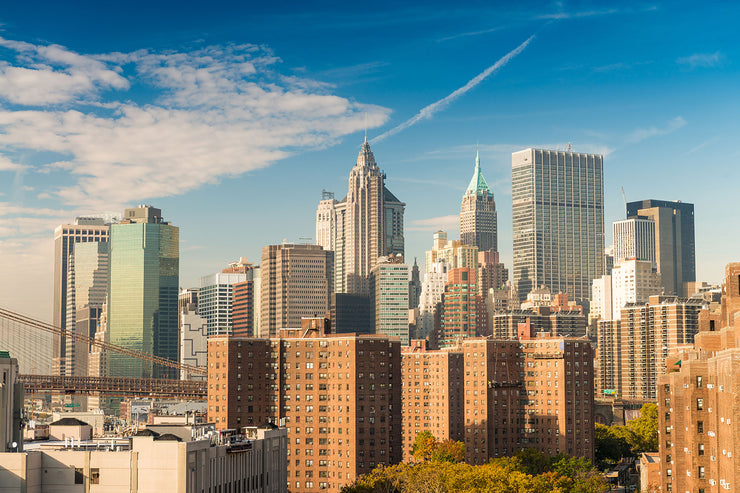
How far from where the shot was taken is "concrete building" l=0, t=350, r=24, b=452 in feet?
277

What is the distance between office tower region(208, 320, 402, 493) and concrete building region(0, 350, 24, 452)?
87.4 m

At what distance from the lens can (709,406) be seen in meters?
106

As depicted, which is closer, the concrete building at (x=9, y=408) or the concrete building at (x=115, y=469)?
the concrete building at (x=115, y=469)

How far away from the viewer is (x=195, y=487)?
249 ft

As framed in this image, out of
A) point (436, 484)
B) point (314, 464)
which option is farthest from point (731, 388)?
point (314, 464)

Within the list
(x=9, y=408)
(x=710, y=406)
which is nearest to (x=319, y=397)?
(x=710, y=406)

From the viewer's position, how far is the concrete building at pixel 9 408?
277 ft

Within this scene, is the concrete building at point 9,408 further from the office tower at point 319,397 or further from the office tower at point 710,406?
the office tower at point 319,397

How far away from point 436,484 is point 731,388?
1980 inches

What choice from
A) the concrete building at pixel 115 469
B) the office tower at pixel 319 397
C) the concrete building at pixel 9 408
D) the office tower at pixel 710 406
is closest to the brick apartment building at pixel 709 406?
the office tower at pixel 710 406

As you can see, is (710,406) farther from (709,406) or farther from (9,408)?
(9,408)

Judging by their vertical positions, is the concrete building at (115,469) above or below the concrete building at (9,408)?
below

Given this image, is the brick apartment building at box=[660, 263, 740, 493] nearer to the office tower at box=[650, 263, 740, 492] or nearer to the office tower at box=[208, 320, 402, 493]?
the office tower at box=[650, 263, 740, 492]

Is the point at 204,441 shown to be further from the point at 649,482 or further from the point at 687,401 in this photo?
the point at 649,482
